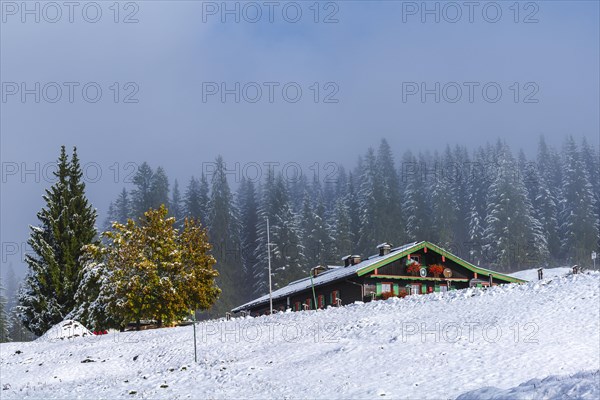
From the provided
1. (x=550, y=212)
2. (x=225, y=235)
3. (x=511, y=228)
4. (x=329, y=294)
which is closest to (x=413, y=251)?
(x=329, y=294)

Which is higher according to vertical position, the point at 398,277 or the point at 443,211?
the point at 443,211

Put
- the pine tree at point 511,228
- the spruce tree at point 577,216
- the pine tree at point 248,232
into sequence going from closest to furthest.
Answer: the pine tree at point 511,228
the spruce tree at point 577,216
the pine tree at point 248,232

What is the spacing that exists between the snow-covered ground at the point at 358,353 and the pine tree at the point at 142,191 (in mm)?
82904

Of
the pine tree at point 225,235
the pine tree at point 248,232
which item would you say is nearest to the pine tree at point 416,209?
the pine tree at point 248,232

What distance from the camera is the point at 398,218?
112 metres

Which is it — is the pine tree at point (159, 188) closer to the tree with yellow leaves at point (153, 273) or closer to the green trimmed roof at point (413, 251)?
the tree with yellow leaves at point (153, 273)

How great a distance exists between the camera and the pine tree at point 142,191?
12088cm

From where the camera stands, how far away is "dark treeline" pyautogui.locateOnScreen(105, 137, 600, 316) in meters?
104

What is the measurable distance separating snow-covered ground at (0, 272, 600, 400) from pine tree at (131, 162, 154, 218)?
82.9 metres

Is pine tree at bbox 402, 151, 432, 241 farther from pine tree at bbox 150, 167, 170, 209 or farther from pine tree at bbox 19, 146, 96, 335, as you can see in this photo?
pine tree at bbox 19, 146, 96, 335

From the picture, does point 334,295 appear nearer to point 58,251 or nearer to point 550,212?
point 58,251

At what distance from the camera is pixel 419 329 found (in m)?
29.2

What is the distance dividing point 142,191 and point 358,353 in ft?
331

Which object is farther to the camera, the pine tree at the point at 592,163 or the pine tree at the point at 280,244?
the pine tree at the point at 592,163
